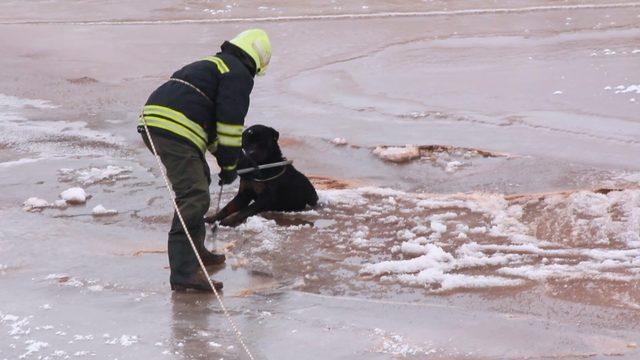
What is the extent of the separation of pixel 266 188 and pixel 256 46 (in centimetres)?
170

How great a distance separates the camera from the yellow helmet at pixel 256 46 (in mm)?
5258

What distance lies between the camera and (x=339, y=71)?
42.1ft

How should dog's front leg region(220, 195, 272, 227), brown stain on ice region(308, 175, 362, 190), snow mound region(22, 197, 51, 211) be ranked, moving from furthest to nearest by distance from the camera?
brown stain on ice region(308, 175, 362, 190)
snow mound region(22, 197, 51, 211)
dog's front leg region(220, 195, 272, 227)

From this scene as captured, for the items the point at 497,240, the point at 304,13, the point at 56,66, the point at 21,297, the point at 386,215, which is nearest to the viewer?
the point at 21,297

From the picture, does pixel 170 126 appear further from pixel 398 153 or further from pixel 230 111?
pixel 398 153

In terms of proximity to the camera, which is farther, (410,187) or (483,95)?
(483,95)

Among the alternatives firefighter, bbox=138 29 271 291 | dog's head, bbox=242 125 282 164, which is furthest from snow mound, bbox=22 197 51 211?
firefighter, bbox=138 29 271 291

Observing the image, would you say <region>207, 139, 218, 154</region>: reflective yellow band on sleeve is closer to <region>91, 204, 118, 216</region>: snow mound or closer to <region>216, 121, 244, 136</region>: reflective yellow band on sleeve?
<region>216, 121, 244, 136</region>: reflective yellow band on sleeve

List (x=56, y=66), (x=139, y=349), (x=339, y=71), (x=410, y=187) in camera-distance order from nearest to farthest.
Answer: (x=139, y=349) → (x=410, y=187) → (x=339, y=71) → (x=56, y=66)

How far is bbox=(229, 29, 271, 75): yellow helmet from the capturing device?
17.3 feet

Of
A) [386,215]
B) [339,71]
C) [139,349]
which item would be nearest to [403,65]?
[339,71]

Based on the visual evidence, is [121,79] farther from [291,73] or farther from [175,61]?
[291,73]

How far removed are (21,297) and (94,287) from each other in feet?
1.33

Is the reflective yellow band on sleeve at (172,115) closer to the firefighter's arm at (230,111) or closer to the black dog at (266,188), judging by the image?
the firefighter's arm at (230,111)
